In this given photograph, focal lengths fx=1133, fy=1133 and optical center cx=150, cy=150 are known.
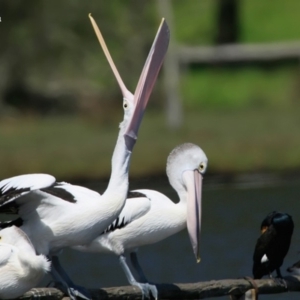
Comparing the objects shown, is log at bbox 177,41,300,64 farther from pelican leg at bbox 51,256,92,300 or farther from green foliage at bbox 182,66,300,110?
pelican leg at bbox 51,256,92,300

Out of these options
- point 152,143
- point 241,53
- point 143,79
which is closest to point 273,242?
point 143,79

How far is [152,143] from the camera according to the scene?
16.2m

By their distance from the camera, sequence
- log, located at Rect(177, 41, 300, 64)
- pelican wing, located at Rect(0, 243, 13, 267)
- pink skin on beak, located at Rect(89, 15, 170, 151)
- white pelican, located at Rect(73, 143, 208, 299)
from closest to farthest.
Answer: pelican wing, located at Rect(0, 243, 13, 267)
pink skin on beak, located at Rect(89, 15, 170, 151)
white pelican, located at Rect(73, 143, 208, 299)
log, located at Rect(177, 41, 300, 64)

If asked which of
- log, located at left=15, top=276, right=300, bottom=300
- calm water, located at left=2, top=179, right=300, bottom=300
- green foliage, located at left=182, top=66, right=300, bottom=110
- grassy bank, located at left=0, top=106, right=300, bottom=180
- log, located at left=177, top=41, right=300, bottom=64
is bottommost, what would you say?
calm water, located at left=2, top=179, right=300, bottom=300

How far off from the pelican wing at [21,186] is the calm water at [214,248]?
3.96m

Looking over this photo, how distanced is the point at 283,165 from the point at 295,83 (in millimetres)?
5137

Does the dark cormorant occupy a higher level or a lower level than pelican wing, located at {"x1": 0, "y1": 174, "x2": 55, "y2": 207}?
lower

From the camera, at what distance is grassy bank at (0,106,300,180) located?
15.2 m

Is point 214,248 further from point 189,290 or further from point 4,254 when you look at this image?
point 4,254

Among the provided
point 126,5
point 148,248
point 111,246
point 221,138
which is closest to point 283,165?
point 221,138

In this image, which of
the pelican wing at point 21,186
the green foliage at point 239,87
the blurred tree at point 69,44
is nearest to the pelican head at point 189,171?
the pelican wing at point 21,186

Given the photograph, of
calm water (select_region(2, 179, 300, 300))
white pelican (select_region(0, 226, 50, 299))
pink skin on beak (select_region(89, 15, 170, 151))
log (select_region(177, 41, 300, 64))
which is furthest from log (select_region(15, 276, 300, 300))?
log (select_region(177, 41, 300, 64))

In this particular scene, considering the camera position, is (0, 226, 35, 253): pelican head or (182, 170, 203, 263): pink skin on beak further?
(182, 170, 203, 263): pink skin on beak

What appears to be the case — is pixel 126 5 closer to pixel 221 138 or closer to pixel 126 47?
pixel 126 47
